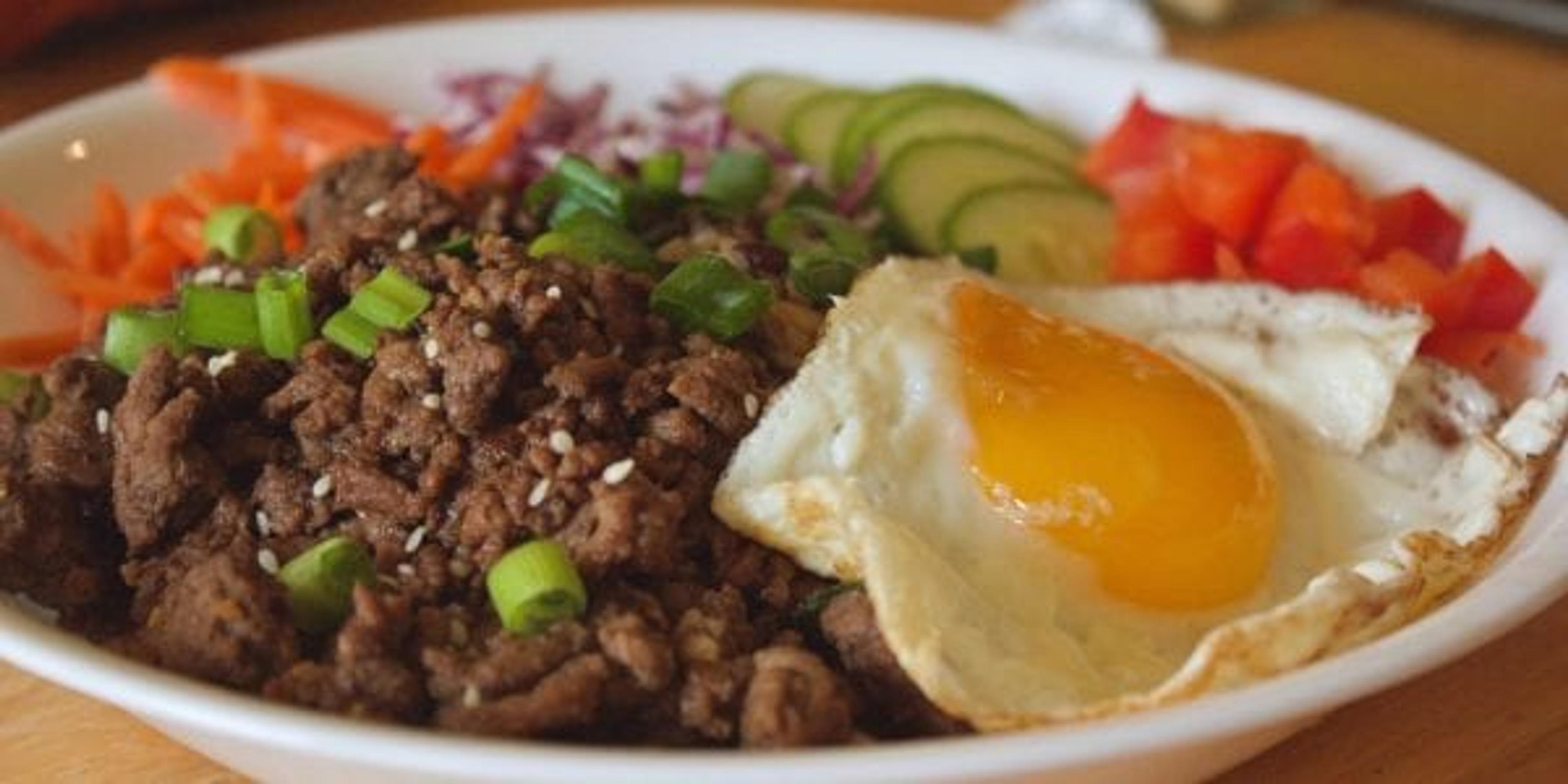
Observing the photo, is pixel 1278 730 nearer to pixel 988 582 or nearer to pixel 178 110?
pixel 988 582

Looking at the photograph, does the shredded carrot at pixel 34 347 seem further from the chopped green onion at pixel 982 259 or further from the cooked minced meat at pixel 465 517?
the chopped green onion at pixel 982 259

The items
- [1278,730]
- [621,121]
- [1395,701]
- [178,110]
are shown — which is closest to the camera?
[1278,730]

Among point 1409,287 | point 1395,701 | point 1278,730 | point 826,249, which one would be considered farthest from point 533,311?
point 1409,287

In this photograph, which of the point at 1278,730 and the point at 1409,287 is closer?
the point at 1278,730

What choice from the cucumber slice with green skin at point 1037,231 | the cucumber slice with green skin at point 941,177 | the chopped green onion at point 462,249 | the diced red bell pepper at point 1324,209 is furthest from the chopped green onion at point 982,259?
the chopped green onion at point 462,249

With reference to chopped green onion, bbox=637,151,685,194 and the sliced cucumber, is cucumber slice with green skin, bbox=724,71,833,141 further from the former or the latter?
chopped green onion, bbox=637,151,685,194

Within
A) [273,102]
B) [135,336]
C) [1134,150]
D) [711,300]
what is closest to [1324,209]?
[1134,150]

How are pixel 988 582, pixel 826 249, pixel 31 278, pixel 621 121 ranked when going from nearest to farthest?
pixel 988 582, pixel 826 249, pixel 31 278, pixel 621 121
